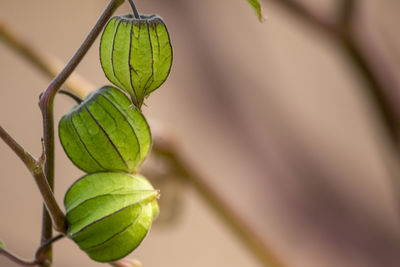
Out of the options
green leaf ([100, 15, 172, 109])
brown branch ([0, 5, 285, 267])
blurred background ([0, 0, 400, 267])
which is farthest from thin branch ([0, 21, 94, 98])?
green leaf ([100, 15, 172, 109])

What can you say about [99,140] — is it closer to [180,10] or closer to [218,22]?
[180,10]

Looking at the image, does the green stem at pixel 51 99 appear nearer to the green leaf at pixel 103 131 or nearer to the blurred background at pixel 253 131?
the green leaf at pixel 103 131

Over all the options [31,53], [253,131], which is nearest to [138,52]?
[31,53]

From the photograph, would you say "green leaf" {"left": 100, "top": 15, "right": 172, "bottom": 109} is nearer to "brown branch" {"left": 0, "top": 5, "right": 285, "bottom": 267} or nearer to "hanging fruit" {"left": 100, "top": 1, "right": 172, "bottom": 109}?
"hanging fruit" {"left": 100, "top": 1, "right": 172, "bottom": 109}

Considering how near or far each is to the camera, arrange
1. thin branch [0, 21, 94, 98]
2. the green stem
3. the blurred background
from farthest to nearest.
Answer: the blurred background, thin branch [0, 21, 94, 98], the green stem

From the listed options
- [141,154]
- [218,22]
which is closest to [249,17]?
[218,22]

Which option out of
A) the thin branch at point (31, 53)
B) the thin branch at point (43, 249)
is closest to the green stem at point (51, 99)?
the thin branch at point (43, 249)

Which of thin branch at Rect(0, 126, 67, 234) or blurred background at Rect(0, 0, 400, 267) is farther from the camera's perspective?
blurred background at Rect(0, 0, 400, 267)
